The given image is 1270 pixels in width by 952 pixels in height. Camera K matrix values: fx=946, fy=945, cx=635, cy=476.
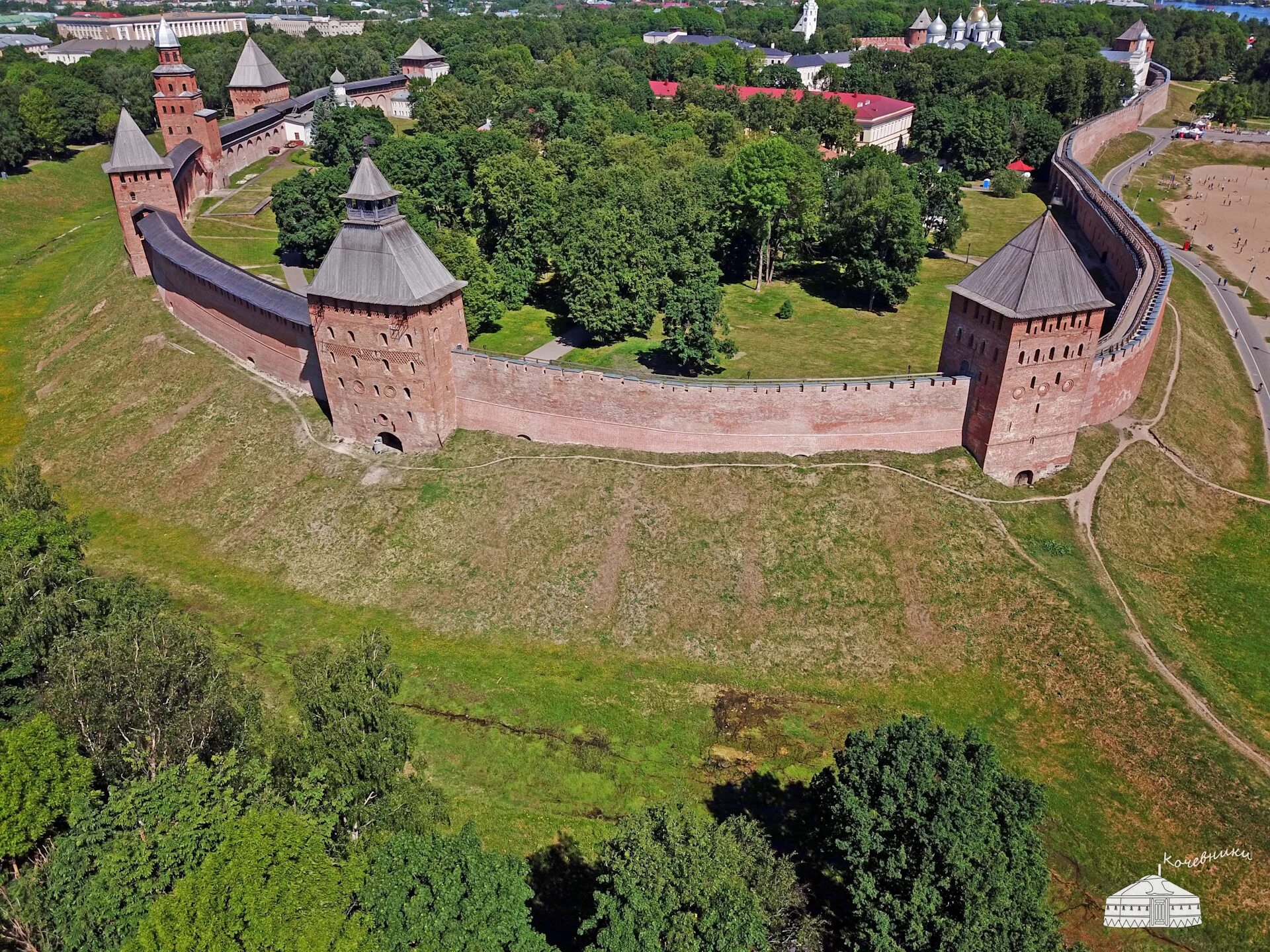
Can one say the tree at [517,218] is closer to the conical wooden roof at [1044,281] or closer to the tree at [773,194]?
the tree at [773,194]

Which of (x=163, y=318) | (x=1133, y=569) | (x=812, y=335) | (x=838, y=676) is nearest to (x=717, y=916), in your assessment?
(x=838, y=676)

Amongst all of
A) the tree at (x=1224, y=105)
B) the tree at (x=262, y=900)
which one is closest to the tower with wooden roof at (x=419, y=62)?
the tree at (x=1224, y=105)

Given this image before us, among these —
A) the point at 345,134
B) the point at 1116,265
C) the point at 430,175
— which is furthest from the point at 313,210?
the point at 1116,265

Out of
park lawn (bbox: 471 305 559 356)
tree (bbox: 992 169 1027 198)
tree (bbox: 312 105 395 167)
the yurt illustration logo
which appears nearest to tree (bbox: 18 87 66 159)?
tree (bbox: 312 105 395 167)

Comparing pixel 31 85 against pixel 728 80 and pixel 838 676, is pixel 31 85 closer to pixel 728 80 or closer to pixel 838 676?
pixel 728 80

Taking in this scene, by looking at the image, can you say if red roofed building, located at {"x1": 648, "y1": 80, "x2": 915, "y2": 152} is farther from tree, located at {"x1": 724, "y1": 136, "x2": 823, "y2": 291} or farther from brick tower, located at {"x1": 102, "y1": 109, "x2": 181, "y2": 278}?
brick tower, located at {"x1": 102, "y1": 109, "x2": 181, "y2": 278}

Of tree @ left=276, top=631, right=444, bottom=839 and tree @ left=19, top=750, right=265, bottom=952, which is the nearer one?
tree @ left=19, top=750, right=265, bottom=952
